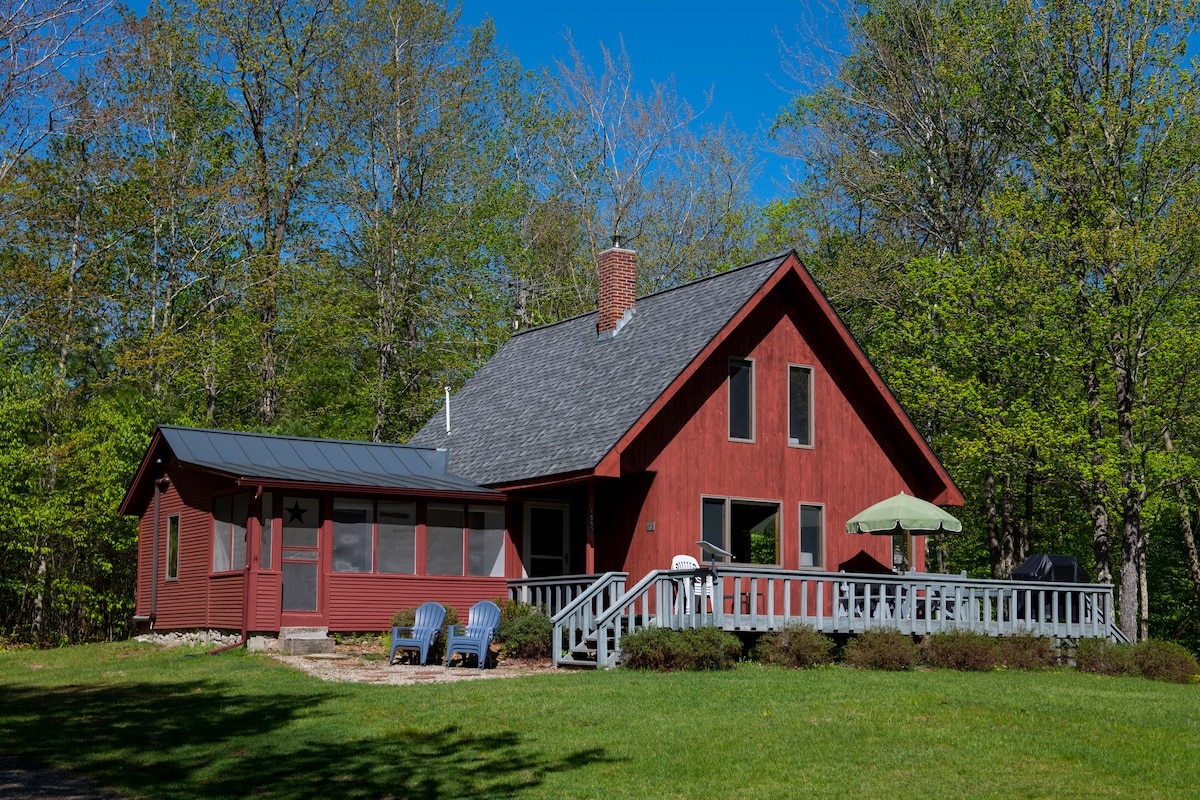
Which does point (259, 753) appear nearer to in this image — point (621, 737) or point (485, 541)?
point (621, 737)

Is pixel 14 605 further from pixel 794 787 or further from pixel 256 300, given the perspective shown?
pixel 794 787

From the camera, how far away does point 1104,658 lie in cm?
1972

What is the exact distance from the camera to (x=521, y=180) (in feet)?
143

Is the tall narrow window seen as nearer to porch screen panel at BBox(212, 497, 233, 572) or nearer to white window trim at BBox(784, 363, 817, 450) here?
porch screen panel at BBox(212, 497, 233, 572)

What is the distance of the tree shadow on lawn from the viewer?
33.5ft

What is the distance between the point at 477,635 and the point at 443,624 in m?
1.68

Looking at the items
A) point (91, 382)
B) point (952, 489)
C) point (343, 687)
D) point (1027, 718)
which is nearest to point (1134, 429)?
point (952, 489)

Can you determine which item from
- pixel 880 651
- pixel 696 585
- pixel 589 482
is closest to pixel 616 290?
pixel 589 482

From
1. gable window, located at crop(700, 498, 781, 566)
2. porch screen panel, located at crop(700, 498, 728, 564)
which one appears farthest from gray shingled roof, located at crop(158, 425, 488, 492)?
gable window, located at crop(700, 498, 781, 566)

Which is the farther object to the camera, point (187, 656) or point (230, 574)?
point (230, 574)

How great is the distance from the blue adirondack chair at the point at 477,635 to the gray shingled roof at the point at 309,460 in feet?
12.2

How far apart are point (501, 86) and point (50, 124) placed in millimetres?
16622

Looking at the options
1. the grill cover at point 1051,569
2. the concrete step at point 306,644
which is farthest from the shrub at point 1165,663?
the concrete step at point 306,644

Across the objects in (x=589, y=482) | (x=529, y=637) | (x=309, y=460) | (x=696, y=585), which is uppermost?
(x=309, y=460)
